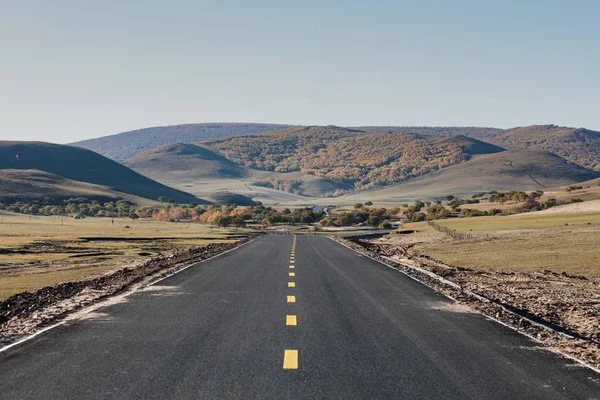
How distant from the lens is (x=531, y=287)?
20438 millimetres

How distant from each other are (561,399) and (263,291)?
1093cm

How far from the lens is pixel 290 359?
9.49m

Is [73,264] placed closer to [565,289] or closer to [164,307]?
[164,307]

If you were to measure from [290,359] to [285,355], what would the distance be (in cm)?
27

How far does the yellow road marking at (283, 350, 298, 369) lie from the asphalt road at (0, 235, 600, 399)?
0.03m

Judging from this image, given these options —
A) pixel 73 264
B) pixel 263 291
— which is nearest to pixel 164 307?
pixel 263 291

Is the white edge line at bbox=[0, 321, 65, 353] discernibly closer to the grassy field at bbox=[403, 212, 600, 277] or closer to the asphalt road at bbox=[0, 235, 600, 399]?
the asphalt road at bbox=[0, 235, 600, 399]

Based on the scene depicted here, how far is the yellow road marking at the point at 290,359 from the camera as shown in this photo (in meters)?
9.09

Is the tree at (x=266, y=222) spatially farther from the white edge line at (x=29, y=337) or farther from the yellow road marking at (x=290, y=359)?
the yellow road marking at (x=290, y=359)

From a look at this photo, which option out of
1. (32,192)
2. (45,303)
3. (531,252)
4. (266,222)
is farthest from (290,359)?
(32,192)

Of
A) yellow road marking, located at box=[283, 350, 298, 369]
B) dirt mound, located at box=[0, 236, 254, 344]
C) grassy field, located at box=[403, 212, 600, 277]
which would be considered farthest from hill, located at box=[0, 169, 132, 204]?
yellow road marking, located at box=[283, 350, 298, 369]

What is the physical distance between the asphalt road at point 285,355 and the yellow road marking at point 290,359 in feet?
0.10

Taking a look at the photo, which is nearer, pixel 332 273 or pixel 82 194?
pixel 332 273

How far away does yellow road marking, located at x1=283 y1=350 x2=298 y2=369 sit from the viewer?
358 inches
